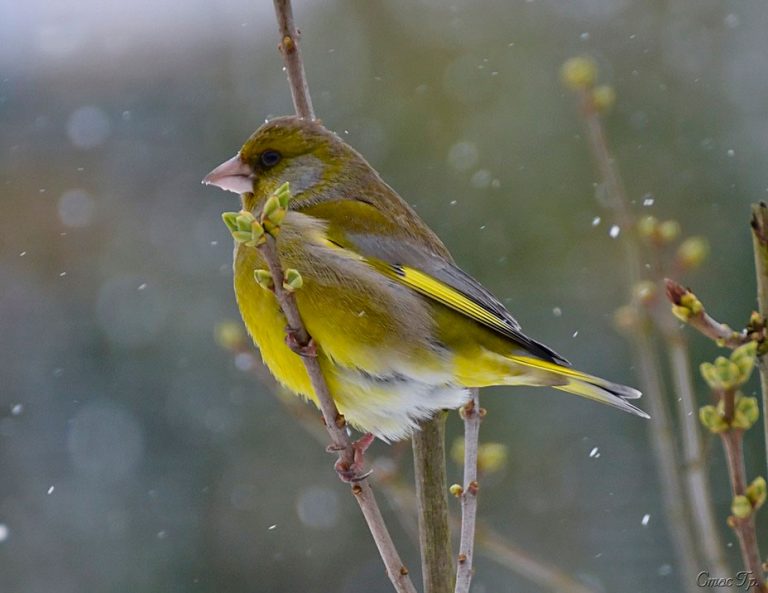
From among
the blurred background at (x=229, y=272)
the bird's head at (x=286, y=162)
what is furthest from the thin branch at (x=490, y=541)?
the blurred background at (x=229, y=272)

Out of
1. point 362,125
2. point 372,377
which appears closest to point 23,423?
point 362,125

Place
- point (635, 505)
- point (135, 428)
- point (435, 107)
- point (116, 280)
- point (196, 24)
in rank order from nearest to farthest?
point (635, 505) < point (135, 428) < point (116, 280) < point (435, 107) < point (196, 24)

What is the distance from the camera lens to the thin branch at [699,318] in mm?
1634

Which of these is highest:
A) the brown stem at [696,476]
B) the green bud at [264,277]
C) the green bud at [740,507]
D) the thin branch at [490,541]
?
the green bud at [264,277]

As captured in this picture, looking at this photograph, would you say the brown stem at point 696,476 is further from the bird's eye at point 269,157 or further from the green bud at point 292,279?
the bird's eye at point 269,157

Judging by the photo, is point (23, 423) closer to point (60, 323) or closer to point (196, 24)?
point (60, 323)

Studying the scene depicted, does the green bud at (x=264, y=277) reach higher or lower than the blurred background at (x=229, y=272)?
higher

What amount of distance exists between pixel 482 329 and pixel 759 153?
15.6 feet

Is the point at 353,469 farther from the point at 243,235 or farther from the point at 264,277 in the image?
the point at 243,235

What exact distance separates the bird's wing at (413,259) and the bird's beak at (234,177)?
6.7 inches

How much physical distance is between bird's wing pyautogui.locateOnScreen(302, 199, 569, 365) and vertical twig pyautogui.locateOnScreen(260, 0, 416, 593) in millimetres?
403

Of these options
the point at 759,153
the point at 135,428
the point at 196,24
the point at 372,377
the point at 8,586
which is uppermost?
the point at 372,377

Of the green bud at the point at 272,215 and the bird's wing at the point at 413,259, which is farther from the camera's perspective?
the bird's wing at the point at 413,259

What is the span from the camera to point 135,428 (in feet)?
21.0
